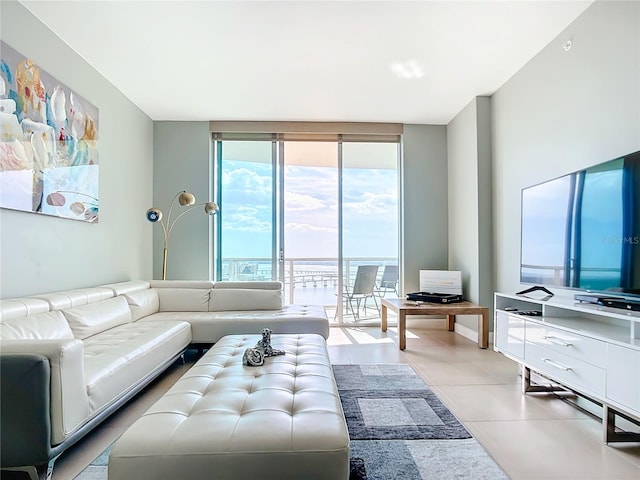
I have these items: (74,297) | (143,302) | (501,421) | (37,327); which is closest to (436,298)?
(501,421)

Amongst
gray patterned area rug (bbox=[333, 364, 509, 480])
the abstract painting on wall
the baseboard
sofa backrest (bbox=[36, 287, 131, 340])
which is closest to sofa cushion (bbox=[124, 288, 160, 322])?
sofa backrest (bbox=[36, 287, 131, 340])

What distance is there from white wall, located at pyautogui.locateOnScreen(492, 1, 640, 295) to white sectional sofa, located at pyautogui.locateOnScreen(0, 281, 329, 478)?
7.01 ft

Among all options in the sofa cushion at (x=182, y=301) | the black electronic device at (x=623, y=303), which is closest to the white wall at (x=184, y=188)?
the sofa cushion at (x=182, y=301)

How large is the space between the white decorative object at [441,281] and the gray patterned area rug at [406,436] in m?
1.74

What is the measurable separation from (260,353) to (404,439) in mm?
866

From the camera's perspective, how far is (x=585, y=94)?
2.51 metres

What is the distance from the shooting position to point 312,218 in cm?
489

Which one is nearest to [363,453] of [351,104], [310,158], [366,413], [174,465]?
[366,413]

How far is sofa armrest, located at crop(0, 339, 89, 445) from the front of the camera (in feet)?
4.63

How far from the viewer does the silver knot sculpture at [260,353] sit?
1.93 metres

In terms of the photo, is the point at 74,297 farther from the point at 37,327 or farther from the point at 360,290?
the point at 360,290

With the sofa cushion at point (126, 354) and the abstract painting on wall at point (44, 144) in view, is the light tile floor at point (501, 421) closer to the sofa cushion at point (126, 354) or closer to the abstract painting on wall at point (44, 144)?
the sofa cushion at point (126, 354)

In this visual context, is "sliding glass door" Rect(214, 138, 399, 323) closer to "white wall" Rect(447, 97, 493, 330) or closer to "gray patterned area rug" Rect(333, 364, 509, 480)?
"white wall" Rect(447, 97, 493, 330)

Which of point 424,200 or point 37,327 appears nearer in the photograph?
point 37,327
